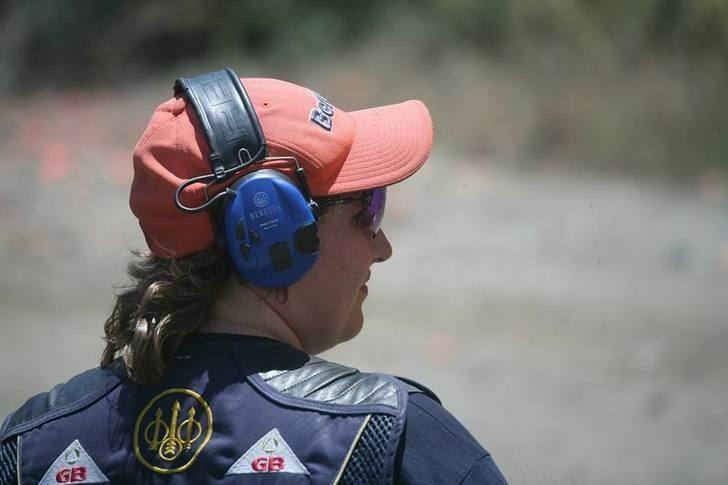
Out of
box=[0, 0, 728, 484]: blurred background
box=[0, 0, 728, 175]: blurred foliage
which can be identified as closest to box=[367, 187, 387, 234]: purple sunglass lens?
box=[0, 0, 728, 484]: blurred background

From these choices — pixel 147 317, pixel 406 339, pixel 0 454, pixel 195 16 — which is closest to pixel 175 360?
pixel 147 317

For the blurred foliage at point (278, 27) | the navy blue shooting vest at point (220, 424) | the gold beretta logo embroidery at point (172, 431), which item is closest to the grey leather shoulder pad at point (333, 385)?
the navy blue shooting vest at point (220, 424)

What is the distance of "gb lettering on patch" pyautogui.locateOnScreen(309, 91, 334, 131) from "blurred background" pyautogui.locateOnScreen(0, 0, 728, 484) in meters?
0.81

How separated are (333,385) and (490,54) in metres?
10.1

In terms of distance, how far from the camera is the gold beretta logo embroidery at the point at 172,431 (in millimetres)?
1666

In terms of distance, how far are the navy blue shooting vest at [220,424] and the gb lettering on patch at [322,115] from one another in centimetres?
40

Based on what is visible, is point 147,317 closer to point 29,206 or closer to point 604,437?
point 604,437

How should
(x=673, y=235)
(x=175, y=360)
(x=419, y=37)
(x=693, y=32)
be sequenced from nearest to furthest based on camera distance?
(x=175, y=360) → (x=673, y=235) → (x=693, y=32) → (x=419, y=37)

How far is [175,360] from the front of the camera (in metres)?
1.77

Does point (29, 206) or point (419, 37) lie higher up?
point (419, 37)

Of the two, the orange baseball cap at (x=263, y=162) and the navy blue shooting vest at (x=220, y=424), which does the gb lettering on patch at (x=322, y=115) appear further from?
the navy blue shooting vest at (x=220, y=424)

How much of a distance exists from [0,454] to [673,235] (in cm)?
674

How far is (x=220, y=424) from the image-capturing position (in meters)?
1.67

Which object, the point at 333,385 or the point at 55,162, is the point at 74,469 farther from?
the point at 55,162
